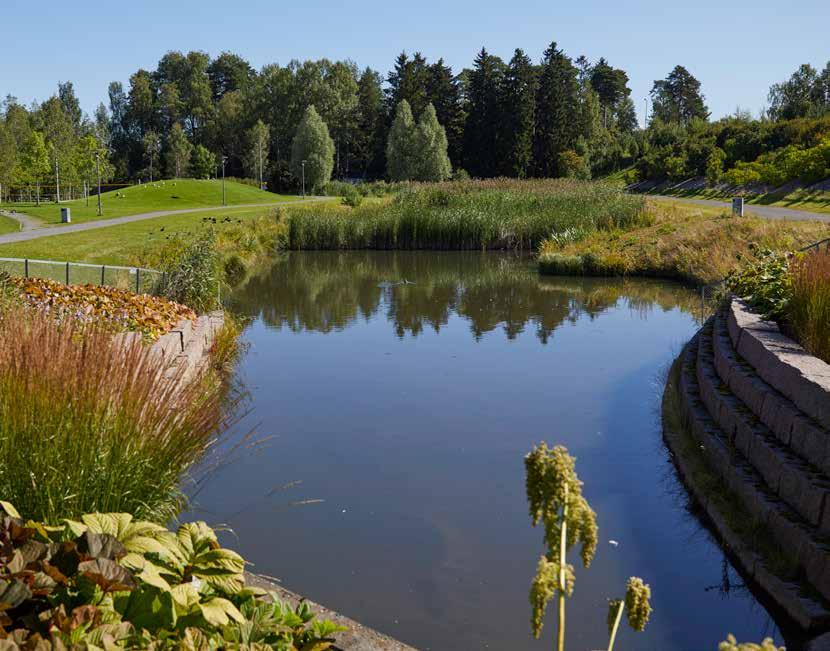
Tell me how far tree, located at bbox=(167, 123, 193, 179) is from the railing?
5047 cm

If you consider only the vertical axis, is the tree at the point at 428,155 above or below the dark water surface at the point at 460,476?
above

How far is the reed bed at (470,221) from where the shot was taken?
84.9 ft

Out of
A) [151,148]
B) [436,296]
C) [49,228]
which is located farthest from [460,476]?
[151,148]

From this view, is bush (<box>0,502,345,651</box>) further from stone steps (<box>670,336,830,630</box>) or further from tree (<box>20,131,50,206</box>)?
tree (<box>20,131,50,206</box>)

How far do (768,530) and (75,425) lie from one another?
3913 millimetres

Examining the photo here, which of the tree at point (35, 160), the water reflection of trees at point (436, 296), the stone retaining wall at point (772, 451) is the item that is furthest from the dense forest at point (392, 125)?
the stone retaining wall at point (772, 451)

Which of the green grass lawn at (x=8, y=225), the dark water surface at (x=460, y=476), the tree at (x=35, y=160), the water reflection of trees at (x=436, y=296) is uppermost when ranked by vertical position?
the tree at (x=35, y=160)

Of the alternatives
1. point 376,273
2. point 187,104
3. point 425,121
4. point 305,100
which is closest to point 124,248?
point 376,273

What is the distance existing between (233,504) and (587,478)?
2.79m

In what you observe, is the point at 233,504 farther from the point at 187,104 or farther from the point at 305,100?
the point at 187,104

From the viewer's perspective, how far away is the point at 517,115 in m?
58.1

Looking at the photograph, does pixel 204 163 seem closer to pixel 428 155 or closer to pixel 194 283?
pixel 428 155

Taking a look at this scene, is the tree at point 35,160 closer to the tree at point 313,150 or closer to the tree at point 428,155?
the tree at point 313,150

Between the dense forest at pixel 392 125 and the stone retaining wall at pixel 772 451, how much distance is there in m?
33.5
